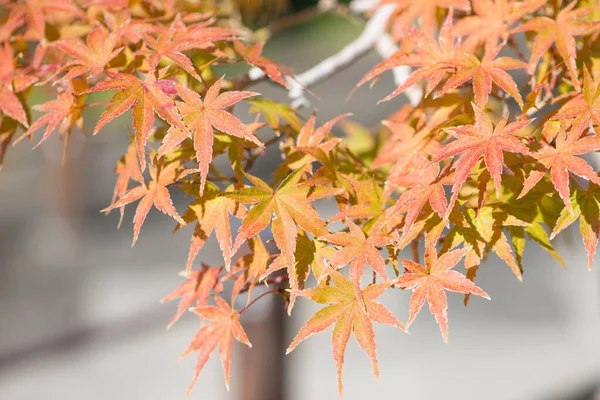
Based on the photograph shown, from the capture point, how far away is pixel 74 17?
119cm

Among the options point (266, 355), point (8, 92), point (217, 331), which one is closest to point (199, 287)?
point (217, 331)

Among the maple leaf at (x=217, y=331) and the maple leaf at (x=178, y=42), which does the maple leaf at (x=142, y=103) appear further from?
the maple leaf at (x=217, y=331)

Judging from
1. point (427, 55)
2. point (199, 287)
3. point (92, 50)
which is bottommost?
point (199, 287)

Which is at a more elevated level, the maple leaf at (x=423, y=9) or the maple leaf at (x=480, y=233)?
the maple leaf at (x=423, y=9)

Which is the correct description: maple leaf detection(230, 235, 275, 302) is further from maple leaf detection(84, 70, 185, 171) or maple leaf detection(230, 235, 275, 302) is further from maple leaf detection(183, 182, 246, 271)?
maple leaf detection(84, 70, 185, 171)

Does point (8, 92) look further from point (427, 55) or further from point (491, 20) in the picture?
point (491, 20)

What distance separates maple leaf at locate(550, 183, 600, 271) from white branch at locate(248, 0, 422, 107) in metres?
0.47

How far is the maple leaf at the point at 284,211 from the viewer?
710 mm

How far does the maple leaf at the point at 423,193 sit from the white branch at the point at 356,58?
1.44 ft

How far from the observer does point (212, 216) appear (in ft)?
2.56

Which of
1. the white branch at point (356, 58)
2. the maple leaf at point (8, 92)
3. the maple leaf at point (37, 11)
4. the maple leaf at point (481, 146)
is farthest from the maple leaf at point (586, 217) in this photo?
the maple leaf at point (37, 11)

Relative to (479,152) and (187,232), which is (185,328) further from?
(479,152)

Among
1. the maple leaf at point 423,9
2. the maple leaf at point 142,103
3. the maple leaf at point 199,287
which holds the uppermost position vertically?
the maple leaf at point 423,9

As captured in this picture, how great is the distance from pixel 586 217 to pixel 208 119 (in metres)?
0.49
